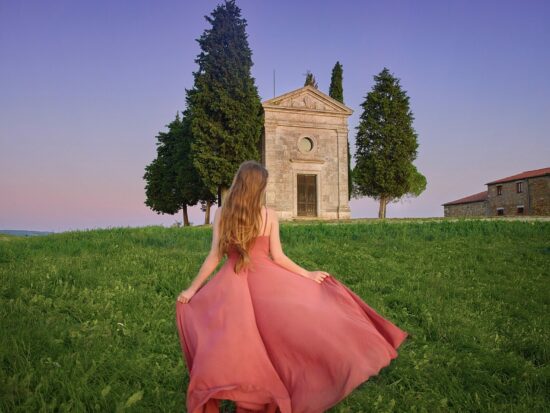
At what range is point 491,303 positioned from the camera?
7.86 metres

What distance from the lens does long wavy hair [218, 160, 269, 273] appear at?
3.57m

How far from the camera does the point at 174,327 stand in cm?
582

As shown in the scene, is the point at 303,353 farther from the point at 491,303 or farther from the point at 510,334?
the point at 491,303

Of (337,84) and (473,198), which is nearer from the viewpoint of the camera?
(337,84)

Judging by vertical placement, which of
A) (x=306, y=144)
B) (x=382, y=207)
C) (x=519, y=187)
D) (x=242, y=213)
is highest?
(x=306, y=144)

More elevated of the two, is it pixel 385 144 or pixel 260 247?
pixel 385 144

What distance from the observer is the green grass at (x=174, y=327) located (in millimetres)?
3977

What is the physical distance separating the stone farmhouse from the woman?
48921 millimetres

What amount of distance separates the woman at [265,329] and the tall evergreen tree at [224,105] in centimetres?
2418

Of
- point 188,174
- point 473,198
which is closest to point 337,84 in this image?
point 188,174

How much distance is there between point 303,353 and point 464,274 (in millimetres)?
8170

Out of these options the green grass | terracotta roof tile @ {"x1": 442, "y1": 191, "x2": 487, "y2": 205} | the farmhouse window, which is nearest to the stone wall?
the farmhouse window

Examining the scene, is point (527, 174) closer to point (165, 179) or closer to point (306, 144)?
point (306, 144)

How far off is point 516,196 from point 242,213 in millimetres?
55069
